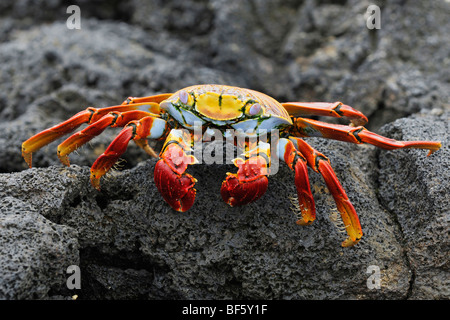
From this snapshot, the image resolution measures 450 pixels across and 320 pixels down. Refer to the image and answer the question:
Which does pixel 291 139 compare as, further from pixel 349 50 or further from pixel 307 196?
pixel 349 50

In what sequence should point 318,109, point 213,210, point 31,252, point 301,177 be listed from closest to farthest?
point 31,252 → point 301,177 → point 213,210 → point 318,109

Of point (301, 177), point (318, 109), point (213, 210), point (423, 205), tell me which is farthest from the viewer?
point (318, 109)

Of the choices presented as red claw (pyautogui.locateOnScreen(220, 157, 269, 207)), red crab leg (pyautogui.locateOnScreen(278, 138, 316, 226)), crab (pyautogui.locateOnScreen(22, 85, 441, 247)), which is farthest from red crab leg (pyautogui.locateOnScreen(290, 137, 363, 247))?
red claw (pyautogui.locateOnScreen(220, 157, 269, 207))

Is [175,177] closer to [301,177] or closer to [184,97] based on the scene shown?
[184,97]

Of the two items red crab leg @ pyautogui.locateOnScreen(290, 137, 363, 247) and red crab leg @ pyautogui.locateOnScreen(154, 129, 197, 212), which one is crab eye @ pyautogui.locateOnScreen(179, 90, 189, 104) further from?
red crab leg @ pyautogui.locateOnScreen(290, 137, 363, 247)

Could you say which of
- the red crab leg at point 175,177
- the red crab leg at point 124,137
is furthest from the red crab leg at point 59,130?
the red crab leg at point 175,177

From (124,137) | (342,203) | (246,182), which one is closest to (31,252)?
(124,137)

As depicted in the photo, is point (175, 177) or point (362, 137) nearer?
point (175, 177)

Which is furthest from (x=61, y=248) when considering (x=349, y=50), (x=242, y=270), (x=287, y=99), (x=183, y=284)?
(x=349, y=50)

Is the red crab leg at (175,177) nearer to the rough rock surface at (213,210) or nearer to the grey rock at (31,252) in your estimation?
the rough rock surface at (213,210)
